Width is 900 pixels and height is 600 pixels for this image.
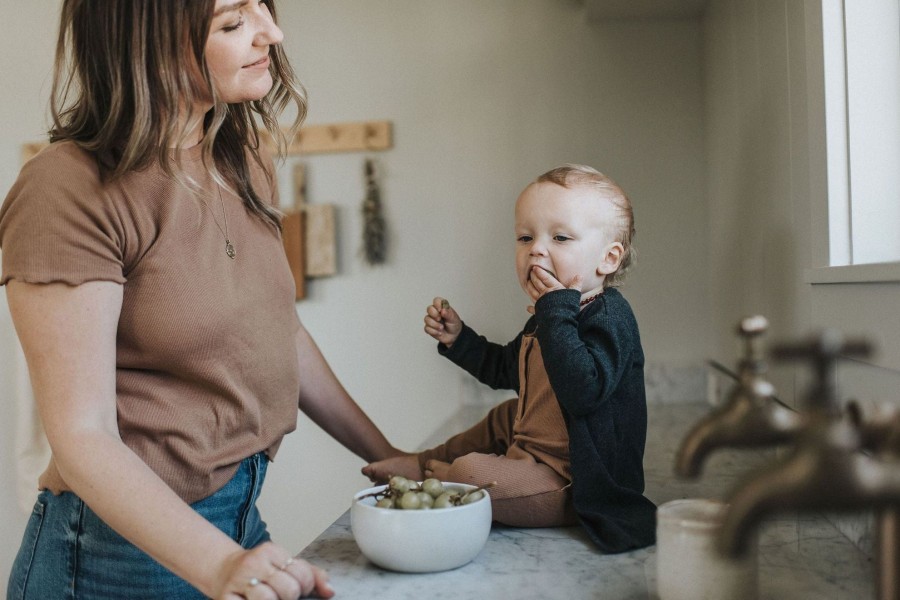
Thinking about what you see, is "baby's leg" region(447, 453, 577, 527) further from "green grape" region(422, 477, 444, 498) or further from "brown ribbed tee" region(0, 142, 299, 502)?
"brown ribbed tee" region(0, 142, 299, 502)

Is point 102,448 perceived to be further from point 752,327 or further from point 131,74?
point 752,327

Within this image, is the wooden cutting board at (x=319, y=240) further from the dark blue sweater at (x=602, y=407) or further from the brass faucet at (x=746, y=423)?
the brass faucet at (x=746, y=423)

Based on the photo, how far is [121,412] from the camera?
2.87ft

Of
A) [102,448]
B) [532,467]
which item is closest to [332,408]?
[532,467]

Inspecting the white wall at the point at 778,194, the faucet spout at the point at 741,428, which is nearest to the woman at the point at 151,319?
the faucet spout at the point at 741,428

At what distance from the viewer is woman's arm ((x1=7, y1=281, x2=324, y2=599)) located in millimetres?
706

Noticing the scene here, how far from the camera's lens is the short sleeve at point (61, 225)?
783mm

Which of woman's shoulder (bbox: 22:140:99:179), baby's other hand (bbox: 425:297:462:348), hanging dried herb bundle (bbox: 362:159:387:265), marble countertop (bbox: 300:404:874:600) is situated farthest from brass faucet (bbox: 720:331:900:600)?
hanging dried herb bundle (bbox: 362:159:387:265)

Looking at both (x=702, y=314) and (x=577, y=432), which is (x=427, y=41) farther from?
(x=577, y=432)

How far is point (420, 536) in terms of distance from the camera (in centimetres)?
80

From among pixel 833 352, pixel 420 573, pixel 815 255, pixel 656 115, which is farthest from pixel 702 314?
pixel 833 352

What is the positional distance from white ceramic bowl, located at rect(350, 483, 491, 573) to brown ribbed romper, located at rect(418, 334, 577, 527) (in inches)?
4.9

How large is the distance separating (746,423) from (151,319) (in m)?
0.67

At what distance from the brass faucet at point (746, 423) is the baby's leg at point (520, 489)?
519 mm
